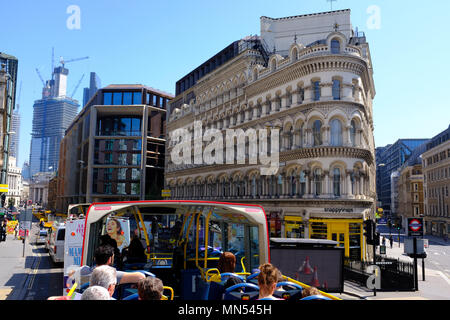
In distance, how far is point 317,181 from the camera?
31.3 m

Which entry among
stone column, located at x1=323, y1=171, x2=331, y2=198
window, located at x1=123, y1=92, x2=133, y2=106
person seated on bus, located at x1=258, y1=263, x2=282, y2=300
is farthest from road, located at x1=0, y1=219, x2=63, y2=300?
window, located at x1=123, y1=92, x2=133, y2=106

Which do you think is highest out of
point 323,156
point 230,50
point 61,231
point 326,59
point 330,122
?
point 230,50

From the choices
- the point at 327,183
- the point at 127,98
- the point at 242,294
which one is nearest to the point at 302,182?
the point at 327,183

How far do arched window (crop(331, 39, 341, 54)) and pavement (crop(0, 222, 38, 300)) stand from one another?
27.5m

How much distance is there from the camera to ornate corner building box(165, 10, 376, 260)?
30.5 metres

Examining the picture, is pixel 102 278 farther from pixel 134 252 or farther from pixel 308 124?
pixel 308 124

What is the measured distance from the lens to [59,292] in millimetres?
16984

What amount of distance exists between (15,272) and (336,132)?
24.9 m

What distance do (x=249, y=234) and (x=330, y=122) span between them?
23.2 meters

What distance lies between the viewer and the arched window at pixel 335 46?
31766mm

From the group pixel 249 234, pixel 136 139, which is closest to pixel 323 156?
pixel 249 234

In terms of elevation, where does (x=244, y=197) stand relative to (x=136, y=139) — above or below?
below

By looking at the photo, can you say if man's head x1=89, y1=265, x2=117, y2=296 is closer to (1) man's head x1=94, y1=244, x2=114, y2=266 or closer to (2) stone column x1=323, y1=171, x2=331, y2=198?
(1) man's head x1=94, y1=244, x2=114, y2=266
